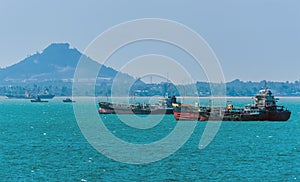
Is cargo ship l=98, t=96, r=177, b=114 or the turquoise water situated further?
cargo ship l=98, t=96, r=177, b=114

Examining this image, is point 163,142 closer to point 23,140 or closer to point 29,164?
point 23,140

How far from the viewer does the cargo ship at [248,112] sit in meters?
142

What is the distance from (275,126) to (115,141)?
1776 inches

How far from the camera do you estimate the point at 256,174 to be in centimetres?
6181

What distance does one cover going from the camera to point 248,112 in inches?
5704

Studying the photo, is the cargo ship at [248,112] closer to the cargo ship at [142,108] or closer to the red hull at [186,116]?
the red hull at [186,116]

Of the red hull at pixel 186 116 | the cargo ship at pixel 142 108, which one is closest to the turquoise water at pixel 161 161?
the red hull at pixel 186 116

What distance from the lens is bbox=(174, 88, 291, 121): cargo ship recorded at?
14238 cm

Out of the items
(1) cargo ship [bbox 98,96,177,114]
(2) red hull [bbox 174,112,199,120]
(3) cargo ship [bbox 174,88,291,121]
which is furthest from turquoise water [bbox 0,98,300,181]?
(1) cargo ship [bbox 98,96,177,114]

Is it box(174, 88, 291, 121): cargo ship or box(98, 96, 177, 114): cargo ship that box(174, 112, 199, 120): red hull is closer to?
box(174, 88, 291, 121): cargo ship

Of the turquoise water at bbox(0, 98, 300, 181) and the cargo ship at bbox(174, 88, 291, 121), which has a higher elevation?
the cargo ship at bbox(174, 88, 291, 121)

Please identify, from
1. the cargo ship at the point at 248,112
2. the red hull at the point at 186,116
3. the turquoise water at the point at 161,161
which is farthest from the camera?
the red hull at the point at 186,116

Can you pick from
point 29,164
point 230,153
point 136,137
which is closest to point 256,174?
point 230,153

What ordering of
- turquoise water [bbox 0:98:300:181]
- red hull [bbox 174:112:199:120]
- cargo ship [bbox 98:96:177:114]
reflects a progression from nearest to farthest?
turquoise water [bbox 0:98:300:181]
red hull [bbox 174:112:199:120]
cargo ship [bbox 98:96:177:114]
